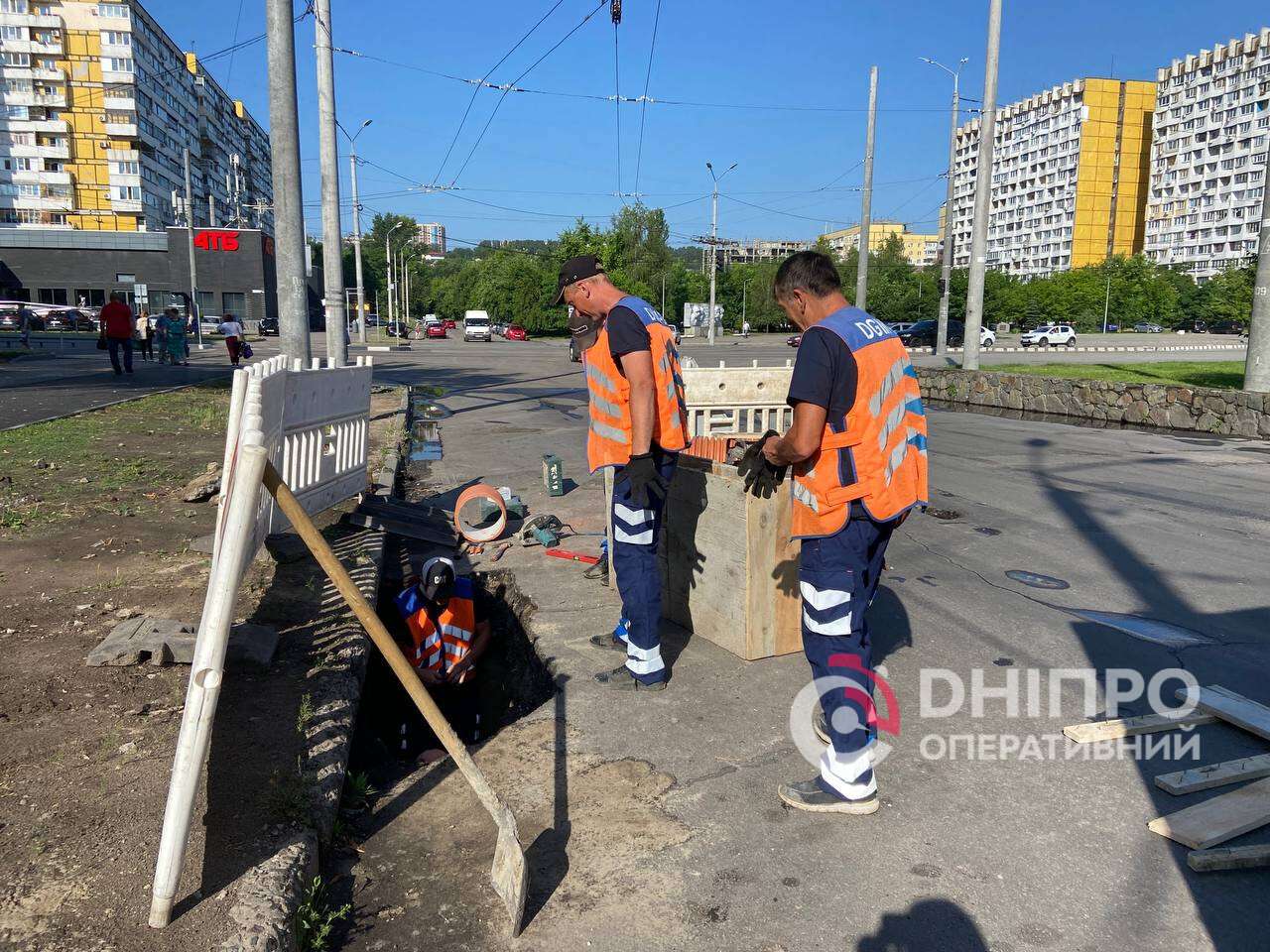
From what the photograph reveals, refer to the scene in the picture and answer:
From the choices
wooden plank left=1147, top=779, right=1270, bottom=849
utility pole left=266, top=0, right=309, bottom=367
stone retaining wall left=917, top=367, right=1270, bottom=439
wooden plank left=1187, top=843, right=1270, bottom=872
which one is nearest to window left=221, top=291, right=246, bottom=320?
stone retaining wall left=917, top=367, right=1270, bottom=439

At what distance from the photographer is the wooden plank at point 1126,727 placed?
12.2 ft

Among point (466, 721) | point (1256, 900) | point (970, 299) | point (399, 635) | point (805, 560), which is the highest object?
point (970, 299)

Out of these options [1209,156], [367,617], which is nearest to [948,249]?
[367,617]

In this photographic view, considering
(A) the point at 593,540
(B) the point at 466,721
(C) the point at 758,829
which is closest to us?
(C) the point at 758,829

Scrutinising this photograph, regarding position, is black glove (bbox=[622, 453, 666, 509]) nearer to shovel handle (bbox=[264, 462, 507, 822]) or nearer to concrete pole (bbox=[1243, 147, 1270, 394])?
shovel handle (bbox=[264, 462, 507, 822])

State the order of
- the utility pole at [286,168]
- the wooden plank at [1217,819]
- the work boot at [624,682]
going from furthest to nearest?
1. the utility pole at [286,168]
2. the work boot at [624,682]
3. the wooden plank at [1217,819]

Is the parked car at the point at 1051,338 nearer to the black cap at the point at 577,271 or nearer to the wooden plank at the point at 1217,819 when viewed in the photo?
the black cap at the point at 577,271

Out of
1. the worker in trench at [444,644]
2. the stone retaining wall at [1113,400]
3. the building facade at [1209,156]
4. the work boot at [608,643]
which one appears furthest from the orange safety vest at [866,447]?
the building facade at [1209,156]

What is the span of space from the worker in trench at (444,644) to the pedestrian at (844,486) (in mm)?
2825

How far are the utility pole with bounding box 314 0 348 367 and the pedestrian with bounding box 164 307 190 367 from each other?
538 inches

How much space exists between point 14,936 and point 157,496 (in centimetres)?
621

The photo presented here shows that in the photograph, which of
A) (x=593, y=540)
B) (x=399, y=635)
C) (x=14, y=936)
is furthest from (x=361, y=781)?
(x=593, y=540)

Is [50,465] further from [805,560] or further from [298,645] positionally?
[805,560]

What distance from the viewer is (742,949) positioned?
99.2 inches
